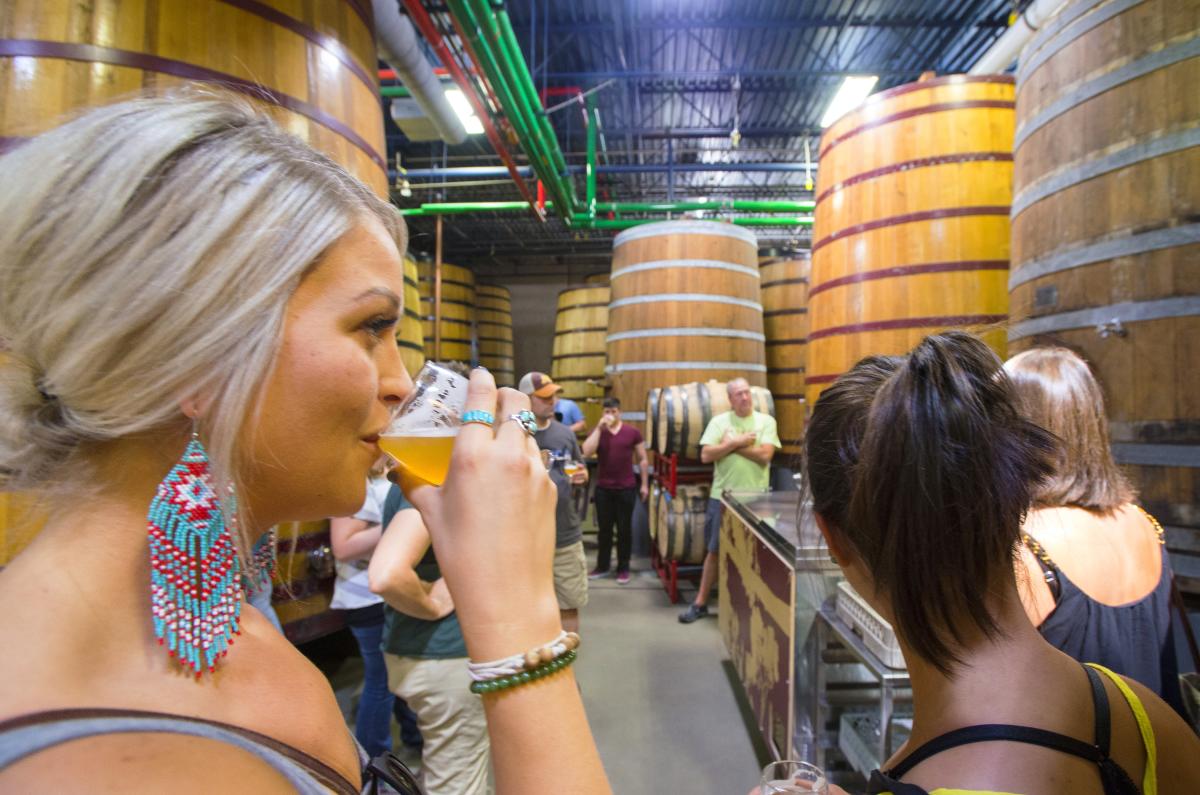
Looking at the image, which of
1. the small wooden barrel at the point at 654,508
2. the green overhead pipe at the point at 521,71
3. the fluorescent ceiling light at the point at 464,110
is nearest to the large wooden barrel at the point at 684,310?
the small wooden barrel at the point at 654,508

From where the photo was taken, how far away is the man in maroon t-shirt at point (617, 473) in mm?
5445

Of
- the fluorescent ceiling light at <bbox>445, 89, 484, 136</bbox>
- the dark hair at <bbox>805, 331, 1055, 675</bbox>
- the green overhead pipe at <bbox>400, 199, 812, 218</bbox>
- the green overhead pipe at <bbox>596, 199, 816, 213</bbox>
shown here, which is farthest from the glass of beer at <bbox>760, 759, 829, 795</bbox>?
the green overhead pipe at <bbox>596, 199, 816, 213</bbox>

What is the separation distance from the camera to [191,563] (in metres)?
0.58

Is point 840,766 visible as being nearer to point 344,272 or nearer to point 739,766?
point 739,766

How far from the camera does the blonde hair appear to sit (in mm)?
542

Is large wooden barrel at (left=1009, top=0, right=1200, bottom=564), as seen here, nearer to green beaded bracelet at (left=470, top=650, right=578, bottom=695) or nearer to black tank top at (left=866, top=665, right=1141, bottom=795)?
black tank top at (left=866, top=665, right=1141, bottom=795)

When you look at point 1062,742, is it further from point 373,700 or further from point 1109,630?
point 373,700

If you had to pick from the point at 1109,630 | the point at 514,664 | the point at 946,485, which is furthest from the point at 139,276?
the point at 1109,630

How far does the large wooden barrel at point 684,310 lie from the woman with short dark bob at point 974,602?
14.9ft

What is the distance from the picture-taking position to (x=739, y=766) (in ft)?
9.52

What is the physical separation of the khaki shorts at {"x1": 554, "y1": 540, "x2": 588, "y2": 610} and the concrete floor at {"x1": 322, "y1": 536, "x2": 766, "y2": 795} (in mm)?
677

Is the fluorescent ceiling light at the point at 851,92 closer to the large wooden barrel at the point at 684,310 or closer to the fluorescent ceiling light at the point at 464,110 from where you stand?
the large wooden barrel at the point at 684,310

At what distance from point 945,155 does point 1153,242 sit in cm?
165

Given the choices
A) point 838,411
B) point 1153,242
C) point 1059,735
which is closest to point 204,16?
point 838,411
